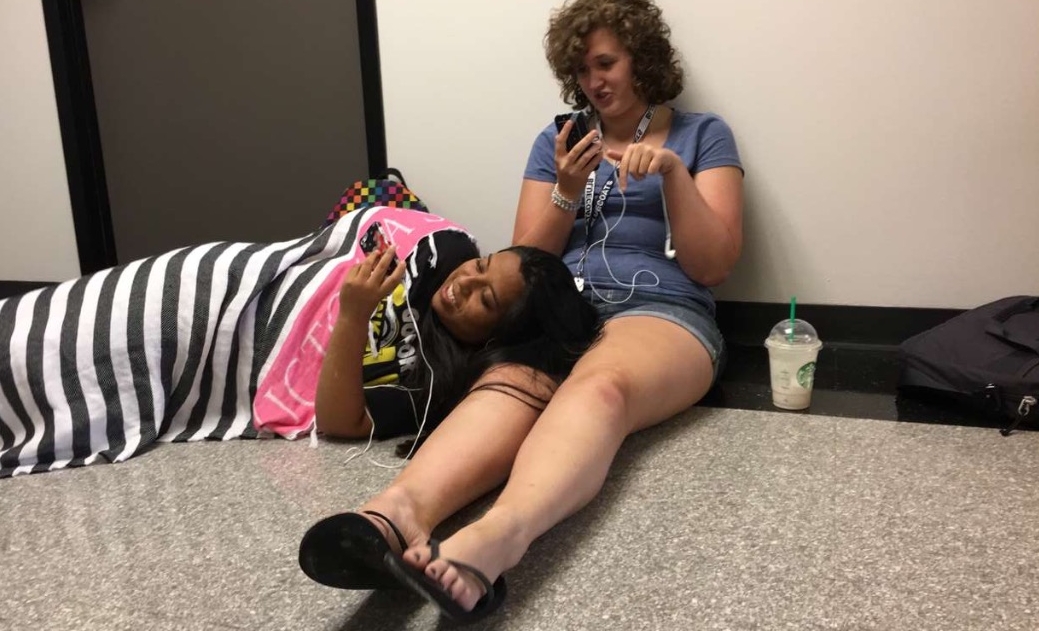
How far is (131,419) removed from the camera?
1.27 metres

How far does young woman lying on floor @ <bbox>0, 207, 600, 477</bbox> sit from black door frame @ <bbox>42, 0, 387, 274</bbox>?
0.76 metres

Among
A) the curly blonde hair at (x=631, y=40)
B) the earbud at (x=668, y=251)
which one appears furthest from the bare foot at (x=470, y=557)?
the curly blonde hair at (x=631, y=40)

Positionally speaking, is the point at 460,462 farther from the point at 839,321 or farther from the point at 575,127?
the point at 839,321

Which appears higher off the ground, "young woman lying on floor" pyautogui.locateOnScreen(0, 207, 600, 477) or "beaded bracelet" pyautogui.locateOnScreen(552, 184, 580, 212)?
"beaded bracelet" pyautogui.locateOnScreen(552, 184, 580, 212)

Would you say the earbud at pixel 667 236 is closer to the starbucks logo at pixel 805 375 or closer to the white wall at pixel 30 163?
the starbucks logo at pixel 805 375

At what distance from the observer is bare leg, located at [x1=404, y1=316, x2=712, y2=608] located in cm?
78

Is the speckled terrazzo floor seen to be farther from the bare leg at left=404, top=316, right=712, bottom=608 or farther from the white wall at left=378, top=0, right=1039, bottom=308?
the white wall at left=378, top=0, right=1039, bottom=308

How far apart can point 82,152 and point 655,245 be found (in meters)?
1.82

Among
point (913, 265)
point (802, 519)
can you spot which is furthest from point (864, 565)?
point (913, 265)

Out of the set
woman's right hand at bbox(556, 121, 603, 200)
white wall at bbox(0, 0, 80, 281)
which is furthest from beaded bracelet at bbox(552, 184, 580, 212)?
white wall at bbox(0, 0, 80, 281)

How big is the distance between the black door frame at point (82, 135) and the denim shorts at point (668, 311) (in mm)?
889

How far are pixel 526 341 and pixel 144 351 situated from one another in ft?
2.11

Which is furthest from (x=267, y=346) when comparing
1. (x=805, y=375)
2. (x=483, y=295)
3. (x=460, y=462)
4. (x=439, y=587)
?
(x=805, y=375)

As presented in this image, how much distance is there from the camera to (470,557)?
76 cm
